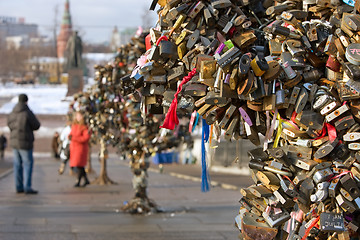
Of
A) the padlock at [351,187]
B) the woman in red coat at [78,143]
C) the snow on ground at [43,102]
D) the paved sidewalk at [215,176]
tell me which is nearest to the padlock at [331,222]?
the padlock at [351,187]

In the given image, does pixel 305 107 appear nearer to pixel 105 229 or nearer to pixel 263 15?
pixel 263 15

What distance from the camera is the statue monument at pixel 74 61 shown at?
25.5 meters

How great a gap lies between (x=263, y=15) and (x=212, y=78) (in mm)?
809

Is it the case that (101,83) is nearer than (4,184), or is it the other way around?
(101,83)

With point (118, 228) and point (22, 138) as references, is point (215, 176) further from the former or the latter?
point (118, 228)

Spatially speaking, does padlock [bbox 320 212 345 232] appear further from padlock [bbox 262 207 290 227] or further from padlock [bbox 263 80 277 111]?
padlock [bbox 263 80 277 111]

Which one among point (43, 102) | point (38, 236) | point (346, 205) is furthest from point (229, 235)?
point (43, 102)

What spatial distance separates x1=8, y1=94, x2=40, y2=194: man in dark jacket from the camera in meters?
12.2

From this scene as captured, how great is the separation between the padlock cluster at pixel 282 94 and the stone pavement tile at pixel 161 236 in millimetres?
4149

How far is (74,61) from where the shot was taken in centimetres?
2714

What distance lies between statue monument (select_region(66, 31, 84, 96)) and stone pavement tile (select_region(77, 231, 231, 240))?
17052 mm

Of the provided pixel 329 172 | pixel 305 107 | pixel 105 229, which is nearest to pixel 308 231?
pixel 329 172

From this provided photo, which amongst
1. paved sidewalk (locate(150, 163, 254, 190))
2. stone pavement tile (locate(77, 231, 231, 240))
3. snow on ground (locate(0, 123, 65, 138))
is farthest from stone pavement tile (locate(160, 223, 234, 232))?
snow on ground (locate(0, 123, 65, 138))

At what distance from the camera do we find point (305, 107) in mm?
3621
